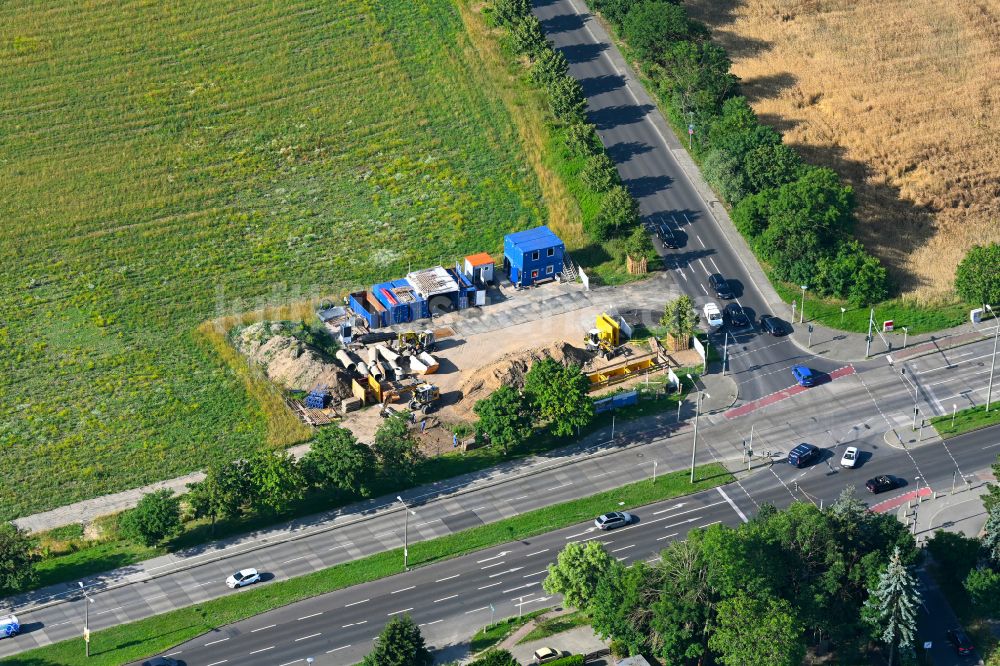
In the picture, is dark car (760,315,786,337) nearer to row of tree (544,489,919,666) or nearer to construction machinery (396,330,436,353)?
row of tree (544,489,919,666)

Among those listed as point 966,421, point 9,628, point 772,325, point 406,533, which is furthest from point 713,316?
point 9,628

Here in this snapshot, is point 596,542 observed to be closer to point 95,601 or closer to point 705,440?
point 705,440

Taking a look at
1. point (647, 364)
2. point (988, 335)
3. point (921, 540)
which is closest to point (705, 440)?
point (647, 364)

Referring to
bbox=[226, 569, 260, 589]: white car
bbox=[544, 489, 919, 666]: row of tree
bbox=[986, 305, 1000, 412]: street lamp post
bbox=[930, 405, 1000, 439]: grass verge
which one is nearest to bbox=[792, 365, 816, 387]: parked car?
bbox=[930, 405, 1000, 439]: grass verge

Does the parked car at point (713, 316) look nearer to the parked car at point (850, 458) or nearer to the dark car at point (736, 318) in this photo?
the dark car at point (736, 318)

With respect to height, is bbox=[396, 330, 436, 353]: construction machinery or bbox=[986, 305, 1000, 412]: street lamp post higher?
bbox=[396, 330, 436, 353]: construction machinery

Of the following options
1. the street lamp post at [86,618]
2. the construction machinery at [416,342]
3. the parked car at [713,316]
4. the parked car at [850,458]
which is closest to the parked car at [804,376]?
the parked car at [713,316]
